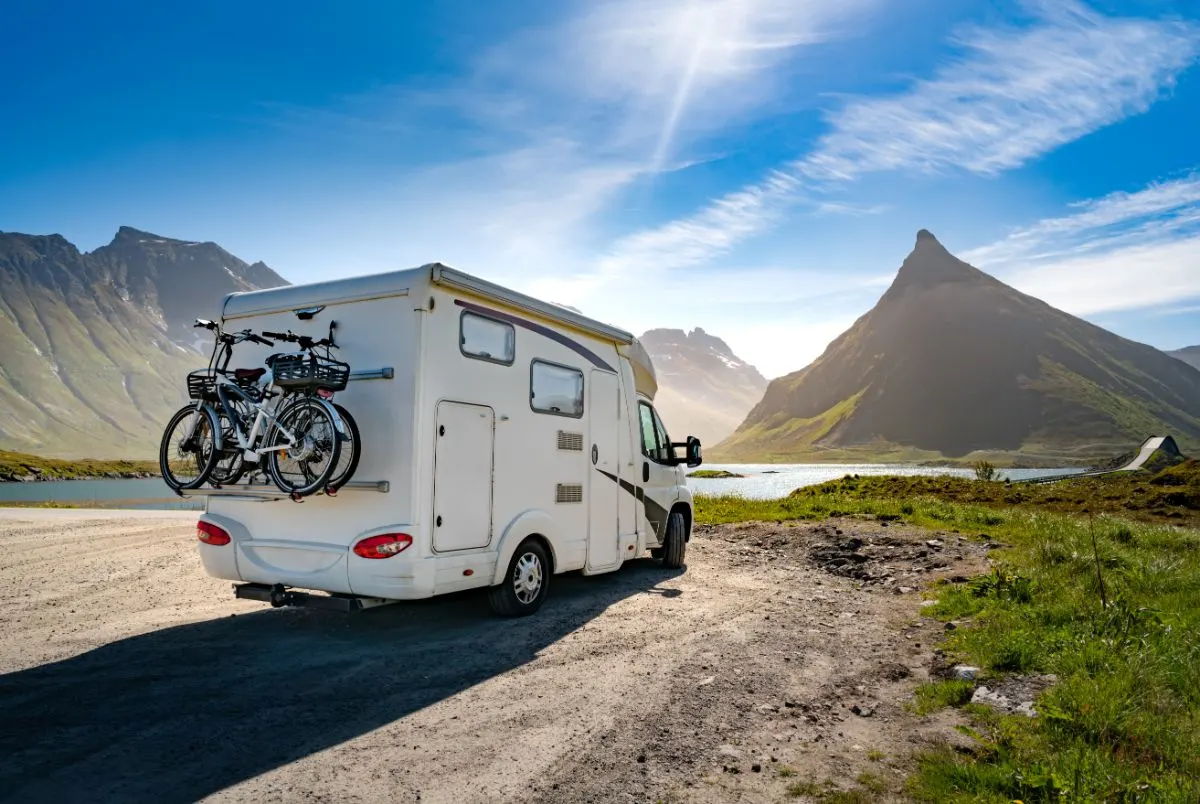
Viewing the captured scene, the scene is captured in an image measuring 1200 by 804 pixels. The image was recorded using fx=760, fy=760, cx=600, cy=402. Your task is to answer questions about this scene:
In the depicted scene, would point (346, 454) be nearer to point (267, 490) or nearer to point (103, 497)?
point (267, 490)

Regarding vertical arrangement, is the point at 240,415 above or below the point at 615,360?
below

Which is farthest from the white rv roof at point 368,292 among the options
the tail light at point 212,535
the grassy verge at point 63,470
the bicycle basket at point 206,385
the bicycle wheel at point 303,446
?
the grassy verge at point 63,470

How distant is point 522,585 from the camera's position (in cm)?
816

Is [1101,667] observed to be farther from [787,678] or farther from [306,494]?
[306,494]

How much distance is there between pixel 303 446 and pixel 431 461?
3.70 ft

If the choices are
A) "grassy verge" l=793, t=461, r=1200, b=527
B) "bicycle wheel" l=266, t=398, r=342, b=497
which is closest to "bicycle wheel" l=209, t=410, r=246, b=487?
"bicycle wheel" l=266, t=398, r=342, b=497

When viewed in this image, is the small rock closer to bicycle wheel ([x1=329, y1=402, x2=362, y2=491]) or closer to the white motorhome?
the white motorhome

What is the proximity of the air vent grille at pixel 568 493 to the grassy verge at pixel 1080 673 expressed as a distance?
4.21 m

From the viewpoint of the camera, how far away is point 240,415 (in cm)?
719

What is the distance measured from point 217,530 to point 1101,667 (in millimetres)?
7797

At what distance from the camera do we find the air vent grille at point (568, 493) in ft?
28.6

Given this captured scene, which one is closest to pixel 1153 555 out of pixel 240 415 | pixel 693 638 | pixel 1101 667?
pixel 1101 667

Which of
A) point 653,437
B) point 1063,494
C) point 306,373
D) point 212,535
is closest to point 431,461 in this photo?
point 306,373

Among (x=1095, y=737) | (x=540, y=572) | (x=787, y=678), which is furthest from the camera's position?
(x=540, y=572)
